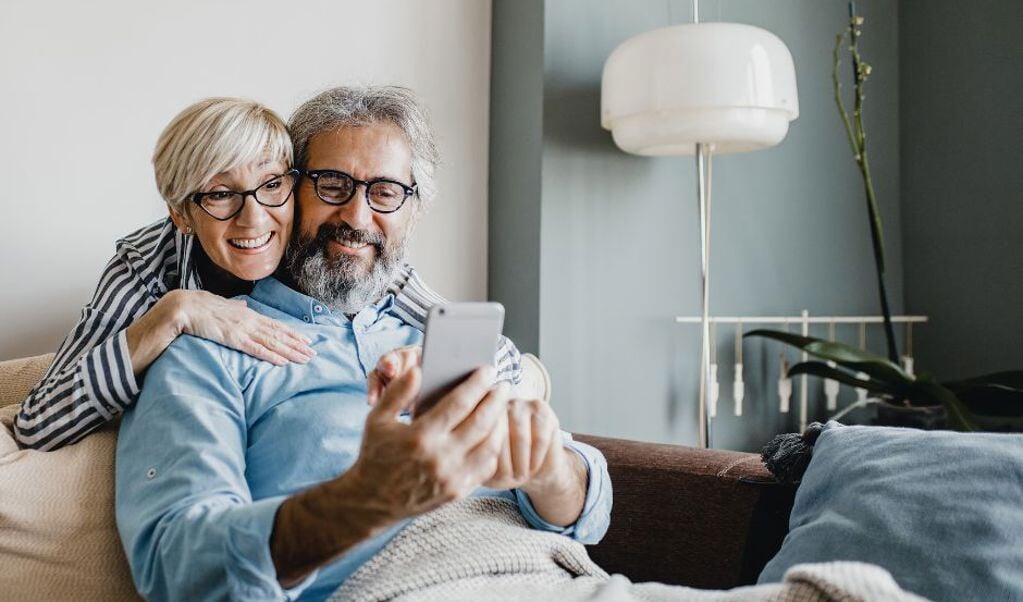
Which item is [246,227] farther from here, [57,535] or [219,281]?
[57,535]

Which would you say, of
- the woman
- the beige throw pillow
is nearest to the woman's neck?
the woman

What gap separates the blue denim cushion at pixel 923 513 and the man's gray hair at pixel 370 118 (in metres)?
0.71

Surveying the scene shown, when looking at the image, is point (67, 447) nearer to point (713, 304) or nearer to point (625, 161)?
point (625, 161)

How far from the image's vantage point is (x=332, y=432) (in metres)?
1.13

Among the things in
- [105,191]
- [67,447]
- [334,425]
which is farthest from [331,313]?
[105,191]

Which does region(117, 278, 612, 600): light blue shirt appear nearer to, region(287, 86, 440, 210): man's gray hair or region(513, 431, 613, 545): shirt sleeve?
region(513, 431, 613, 545): shirt sleeve

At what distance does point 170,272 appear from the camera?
1.36m

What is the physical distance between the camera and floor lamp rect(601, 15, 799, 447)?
2010mm

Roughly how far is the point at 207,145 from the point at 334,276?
0.81ft

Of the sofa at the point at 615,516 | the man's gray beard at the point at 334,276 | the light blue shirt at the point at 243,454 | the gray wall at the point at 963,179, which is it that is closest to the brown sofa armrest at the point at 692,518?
the sofa at the point at 615,516

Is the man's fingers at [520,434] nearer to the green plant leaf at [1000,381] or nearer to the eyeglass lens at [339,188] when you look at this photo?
the eyeglass lens at [339,188]

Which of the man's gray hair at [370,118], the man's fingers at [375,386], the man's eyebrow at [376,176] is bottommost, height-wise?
the man's fingers at [375,386]

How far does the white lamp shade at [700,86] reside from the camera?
2.01m

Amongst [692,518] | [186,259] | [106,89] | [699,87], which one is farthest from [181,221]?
[699,87]
